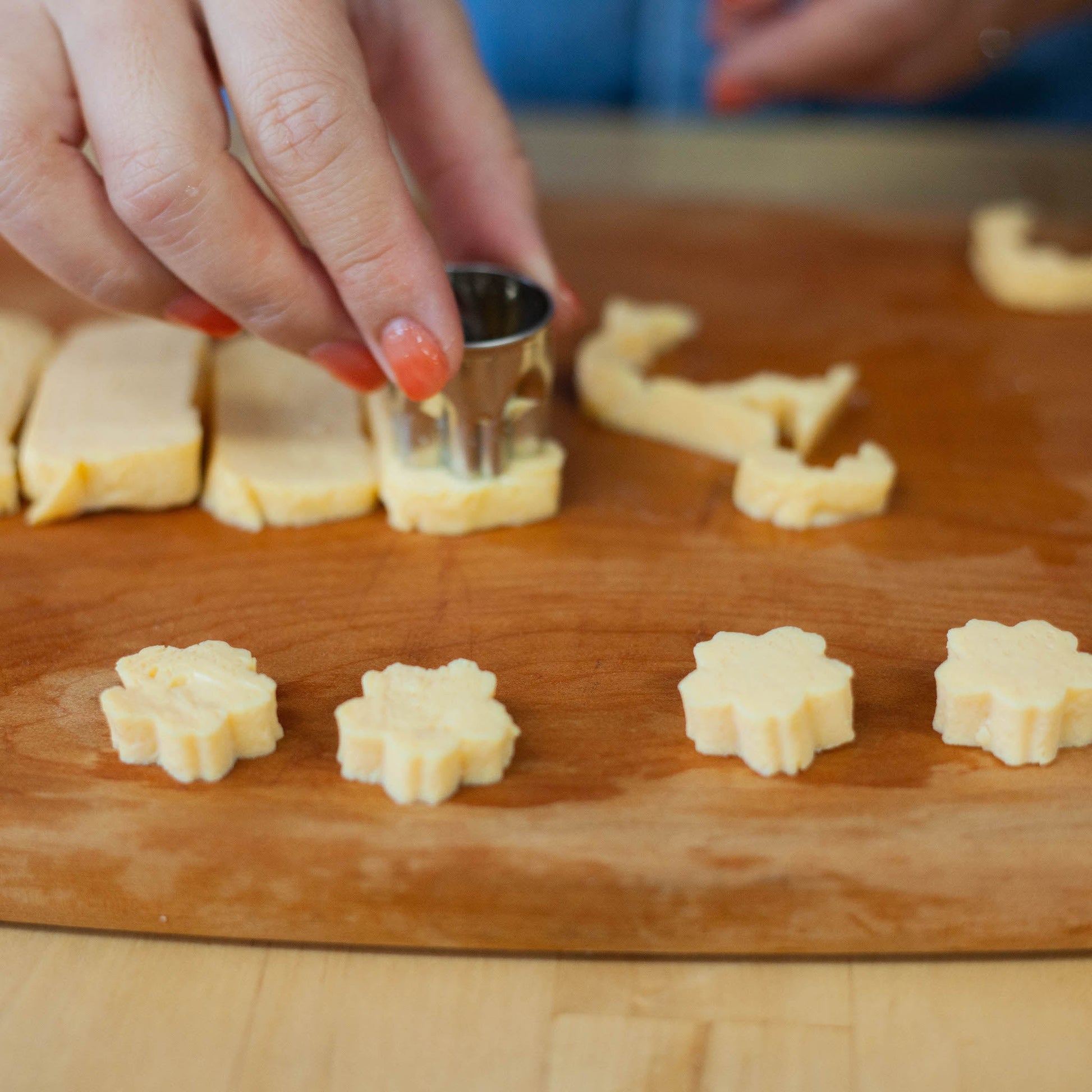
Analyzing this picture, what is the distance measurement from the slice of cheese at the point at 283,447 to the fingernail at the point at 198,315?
17 cm

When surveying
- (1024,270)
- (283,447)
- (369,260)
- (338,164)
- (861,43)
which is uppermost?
(338,164)

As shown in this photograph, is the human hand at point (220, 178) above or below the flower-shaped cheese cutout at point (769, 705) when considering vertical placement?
above

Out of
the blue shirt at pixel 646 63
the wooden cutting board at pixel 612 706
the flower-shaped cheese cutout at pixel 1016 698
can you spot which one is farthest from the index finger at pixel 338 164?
the blue shirt at pixel 646 63

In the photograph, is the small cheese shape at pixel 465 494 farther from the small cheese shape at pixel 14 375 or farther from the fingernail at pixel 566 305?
the small cheese shape at pixel 14 375

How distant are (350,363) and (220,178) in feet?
0.99

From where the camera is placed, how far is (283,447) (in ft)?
5.65

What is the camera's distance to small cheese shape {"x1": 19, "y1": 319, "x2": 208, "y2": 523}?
164cm

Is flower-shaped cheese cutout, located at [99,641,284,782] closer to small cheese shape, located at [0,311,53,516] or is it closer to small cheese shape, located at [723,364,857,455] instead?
small cheese shape, located at [0,311,53,516]

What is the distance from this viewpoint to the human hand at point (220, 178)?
137cm

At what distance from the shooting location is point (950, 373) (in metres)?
2.07

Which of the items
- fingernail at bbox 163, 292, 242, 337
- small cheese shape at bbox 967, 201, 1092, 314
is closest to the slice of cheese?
fingernail at bbox 163, 292, 242, 337

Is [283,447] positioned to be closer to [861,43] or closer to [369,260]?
[369,260]

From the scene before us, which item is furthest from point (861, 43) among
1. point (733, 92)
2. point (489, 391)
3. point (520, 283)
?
point (489, 391)

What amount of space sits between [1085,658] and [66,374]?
1432 mm
